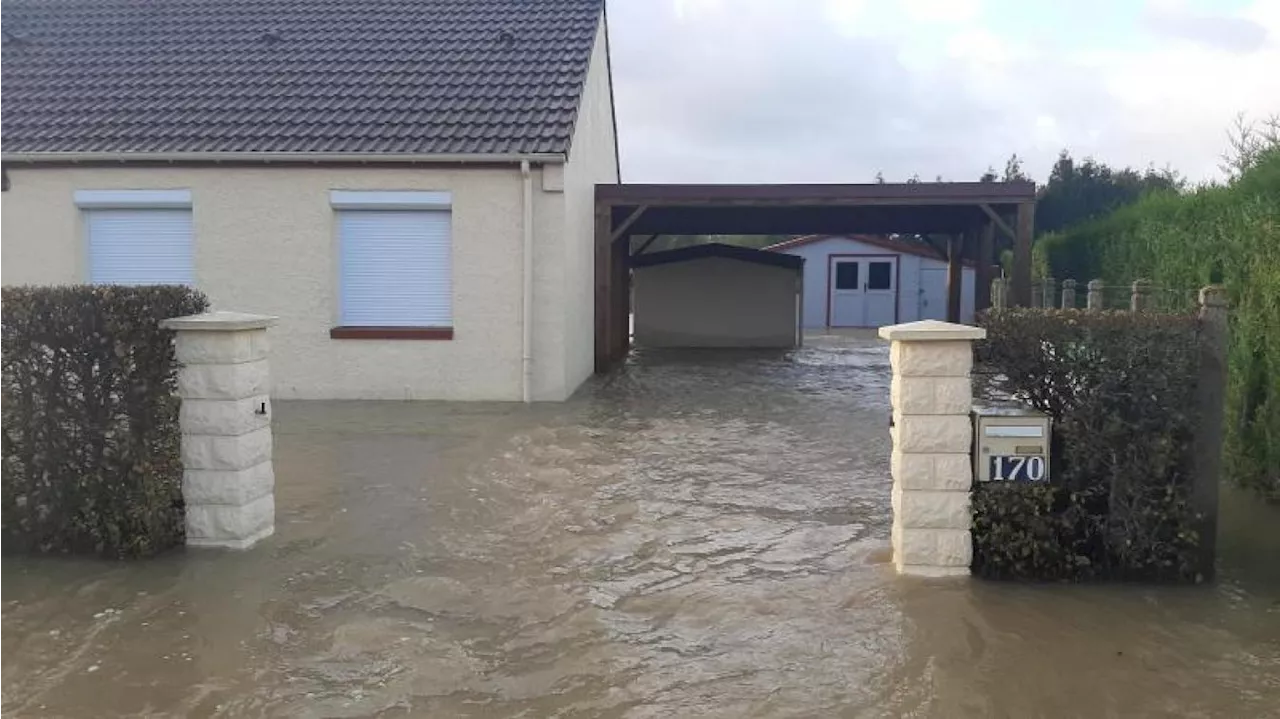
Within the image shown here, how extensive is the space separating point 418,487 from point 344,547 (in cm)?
172

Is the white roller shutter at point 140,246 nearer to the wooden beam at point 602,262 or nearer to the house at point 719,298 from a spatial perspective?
the wooden beam at point 602,262

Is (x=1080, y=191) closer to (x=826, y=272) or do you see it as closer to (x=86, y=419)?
(x=826, y=272)

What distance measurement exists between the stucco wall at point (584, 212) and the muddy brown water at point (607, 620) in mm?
5803

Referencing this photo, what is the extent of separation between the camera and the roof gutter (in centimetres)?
1259

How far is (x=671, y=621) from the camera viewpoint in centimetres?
504

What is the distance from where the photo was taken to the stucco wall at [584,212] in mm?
13602

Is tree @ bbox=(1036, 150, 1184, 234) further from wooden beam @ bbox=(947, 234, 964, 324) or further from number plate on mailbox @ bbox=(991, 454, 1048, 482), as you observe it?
number plate on mailbox @ bbox=(991, 454, 1048, 482)

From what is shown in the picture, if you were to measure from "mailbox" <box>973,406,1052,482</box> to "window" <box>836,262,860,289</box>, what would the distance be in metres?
28.2

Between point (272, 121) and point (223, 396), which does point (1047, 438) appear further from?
point (272, 121)

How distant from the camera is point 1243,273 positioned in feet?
25.7

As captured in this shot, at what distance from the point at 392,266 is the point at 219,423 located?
7.24 m

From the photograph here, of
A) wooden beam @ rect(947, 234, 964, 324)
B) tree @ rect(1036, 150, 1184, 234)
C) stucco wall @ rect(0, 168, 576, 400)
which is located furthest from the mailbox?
tree @ rect(1036, 150, 1184, 234)

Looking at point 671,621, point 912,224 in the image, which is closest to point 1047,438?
point 671,621

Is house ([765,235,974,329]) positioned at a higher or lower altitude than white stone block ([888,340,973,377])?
higher
